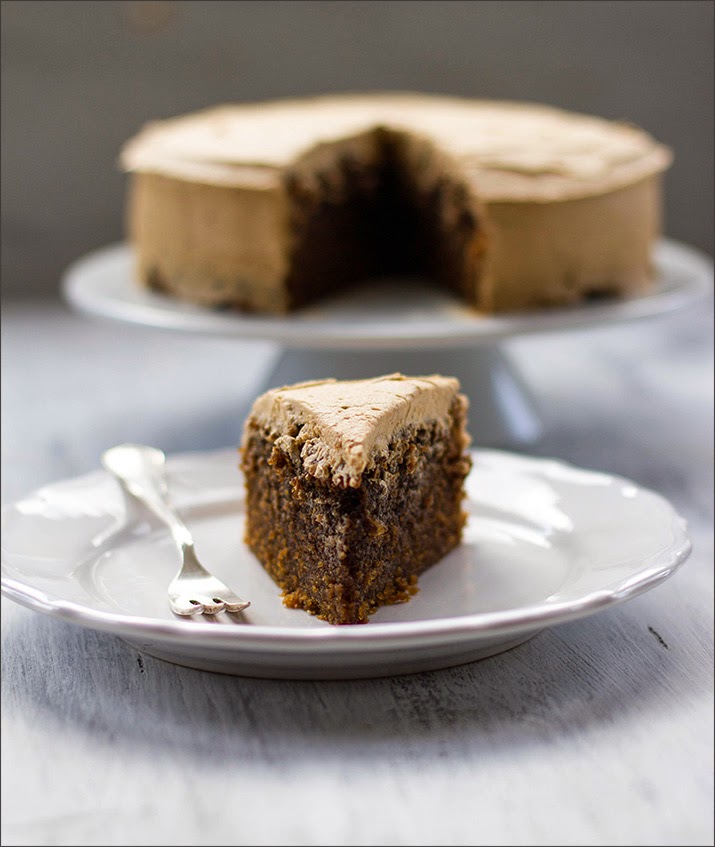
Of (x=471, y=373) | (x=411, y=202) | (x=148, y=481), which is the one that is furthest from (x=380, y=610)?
(x=411, y=202)

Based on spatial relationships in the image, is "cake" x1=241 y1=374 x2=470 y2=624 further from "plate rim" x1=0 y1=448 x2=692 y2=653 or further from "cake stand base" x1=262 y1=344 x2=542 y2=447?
"cake stand base" x1=262 y1=344 x2=542 y2=447

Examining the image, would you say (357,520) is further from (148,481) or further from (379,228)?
(379,228)

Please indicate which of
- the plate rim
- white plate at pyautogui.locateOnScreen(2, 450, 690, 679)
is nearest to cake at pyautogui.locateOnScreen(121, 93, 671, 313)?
white plate at pyautogui.locateOnScreen(2, 450, 690, 679)

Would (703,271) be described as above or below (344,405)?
below

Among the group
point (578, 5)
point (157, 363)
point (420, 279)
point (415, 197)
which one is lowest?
point (157, 363)

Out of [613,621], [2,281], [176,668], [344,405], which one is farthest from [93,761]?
[2,281]

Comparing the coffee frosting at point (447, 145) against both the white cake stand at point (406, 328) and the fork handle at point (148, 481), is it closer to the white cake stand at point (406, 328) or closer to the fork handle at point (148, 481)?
the white cake stand at point (406, 328)

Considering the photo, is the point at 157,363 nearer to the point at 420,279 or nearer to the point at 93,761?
the point at 420,279

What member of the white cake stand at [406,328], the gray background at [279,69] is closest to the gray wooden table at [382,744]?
the white cake stand at [406,328]
